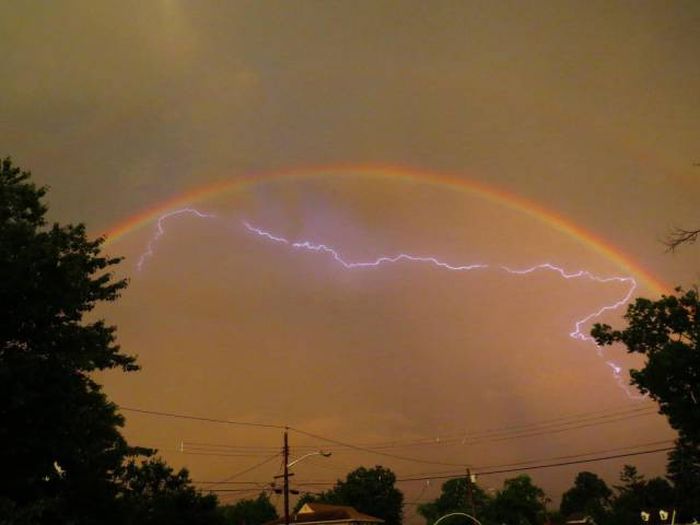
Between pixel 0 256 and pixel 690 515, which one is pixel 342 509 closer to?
pixel 690 515

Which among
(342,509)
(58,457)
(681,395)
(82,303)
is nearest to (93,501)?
(58,457)

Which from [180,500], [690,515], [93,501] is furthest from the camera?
[690,515]

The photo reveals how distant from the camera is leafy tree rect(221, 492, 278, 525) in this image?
11111 centimetres

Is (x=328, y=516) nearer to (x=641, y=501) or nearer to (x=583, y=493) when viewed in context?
(x=641, y=501)

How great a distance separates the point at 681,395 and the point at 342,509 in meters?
53.4

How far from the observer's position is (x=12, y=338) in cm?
1227

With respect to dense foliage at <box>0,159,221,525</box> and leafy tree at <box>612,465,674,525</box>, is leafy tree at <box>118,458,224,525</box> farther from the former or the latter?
leafy tree at <box>612,465,674,525</box>

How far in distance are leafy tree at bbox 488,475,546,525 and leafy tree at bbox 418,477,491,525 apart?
2584 mm

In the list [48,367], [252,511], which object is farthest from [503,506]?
[48,367]

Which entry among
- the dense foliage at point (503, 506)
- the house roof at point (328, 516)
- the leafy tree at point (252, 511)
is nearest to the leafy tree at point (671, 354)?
the house roof at point (328, 516)

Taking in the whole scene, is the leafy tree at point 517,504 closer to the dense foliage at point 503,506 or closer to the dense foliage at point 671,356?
the dense foliage at point 503,506

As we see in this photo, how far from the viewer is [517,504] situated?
105 metres

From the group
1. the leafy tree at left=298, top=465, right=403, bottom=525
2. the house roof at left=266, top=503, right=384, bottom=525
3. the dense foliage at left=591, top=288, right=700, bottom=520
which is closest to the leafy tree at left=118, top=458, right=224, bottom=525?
the dense foliage at left=591, top=288, right=700, bottom=520

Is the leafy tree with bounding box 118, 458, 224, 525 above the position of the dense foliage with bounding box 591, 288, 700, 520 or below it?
below
